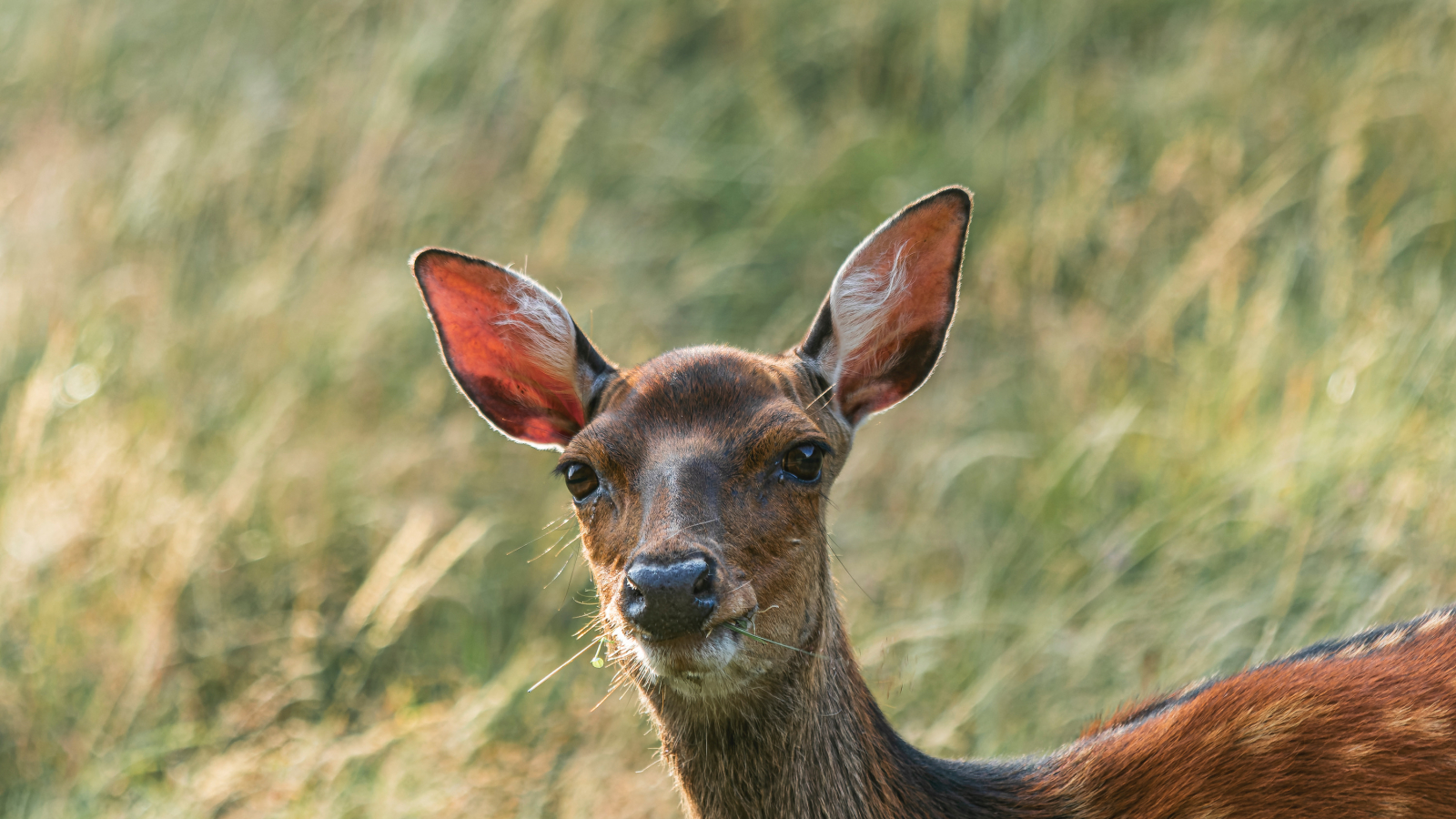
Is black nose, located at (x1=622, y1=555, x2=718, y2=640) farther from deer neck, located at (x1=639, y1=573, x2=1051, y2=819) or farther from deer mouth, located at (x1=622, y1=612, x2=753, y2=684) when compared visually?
deer neck, located at (x1=639, y1=573, x2=1051, y2=819)

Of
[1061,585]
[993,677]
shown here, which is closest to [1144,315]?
[1061,585]

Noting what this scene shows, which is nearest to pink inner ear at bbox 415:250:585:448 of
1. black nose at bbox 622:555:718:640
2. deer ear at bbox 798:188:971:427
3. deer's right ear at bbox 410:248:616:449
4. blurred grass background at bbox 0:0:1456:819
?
deer's right ear at bbox 410:248:616:449

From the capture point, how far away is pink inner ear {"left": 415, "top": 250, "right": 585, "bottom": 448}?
11.2 ft

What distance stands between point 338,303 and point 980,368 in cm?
279

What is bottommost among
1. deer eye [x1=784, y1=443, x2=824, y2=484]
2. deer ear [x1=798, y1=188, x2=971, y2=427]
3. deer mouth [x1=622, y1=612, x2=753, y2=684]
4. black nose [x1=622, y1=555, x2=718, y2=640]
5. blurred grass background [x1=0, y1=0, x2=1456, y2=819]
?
blurred grass background [x1=0, y1=0, x2=1456, y2=819]

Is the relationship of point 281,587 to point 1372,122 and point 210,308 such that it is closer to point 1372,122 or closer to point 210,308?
point 210,308

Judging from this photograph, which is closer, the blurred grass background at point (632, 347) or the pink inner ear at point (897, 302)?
the pink inner ear at point (897, 302)

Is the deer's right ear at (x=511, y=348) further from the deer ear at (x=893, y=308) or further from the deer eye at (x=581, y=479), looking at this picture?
the deer ear at (x=893, y=308)

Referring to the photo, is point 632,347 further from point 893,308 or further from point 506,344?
point 893,308

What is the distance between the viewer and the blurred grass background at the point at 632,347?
14.3ft

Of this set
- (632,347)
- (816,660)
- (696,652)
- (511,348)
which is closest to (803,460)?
(816,660)

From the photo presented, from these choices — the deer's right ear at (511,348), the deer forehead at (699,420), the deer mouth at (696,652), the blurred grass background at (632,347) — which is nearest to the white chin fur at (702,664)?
the deer mouth at (696,652)

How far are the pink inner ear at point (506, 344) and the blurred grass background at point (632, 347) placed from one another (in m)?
1.14

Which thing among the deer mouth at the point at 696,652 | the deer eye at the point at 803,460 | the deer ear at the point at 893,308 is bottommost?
A: the deer mouth at the point at 696,652
